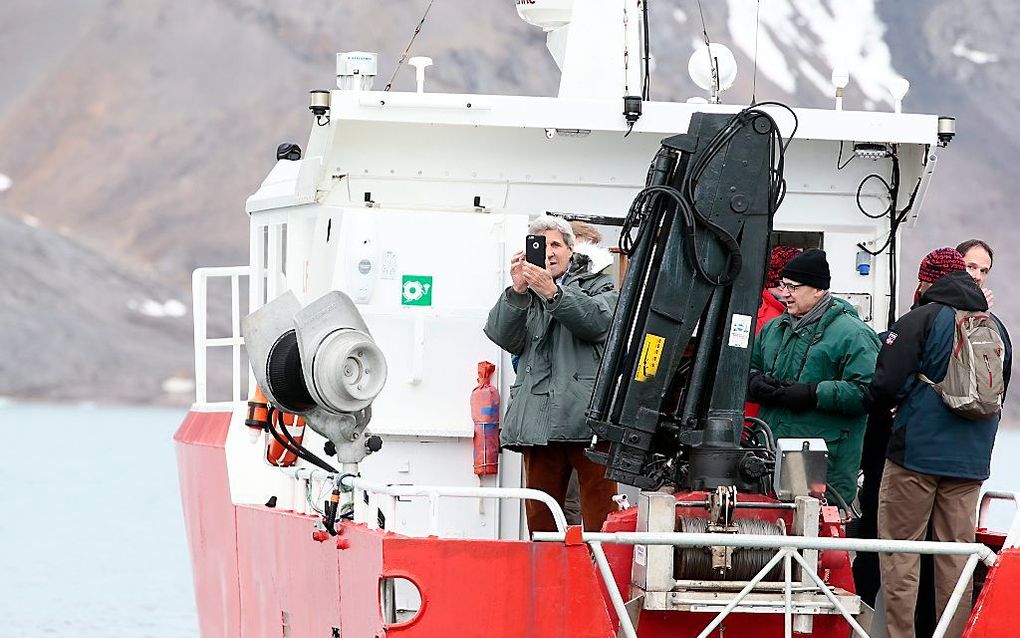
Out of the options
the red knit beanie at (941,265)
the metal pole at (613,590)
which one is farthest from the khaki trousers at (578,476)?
the red knit beanie at (941,265)

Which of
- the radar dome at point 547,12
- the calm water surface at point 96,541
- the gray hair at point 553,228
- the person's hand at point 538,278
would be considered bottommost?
the calm water surface at point 96,541

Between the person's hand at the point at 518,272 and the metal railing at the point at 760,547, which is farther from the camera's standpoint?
the person's hand at the point at 518,272

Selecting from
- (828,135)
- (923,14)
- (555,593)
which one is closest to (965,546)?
(555,593)

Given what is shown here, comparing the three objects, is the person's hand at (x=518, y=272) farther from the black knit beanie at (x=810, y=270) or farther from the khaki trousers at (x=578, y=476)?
the black knit beanie at (x=810, y=270)

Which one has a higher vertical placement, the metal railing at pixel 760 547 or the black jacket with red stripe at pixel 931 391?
the black jacket with red stripe at pixel 931 391

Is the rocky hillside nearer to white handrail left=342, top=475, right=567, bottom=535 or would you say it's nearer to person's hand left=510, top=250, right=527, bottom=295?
person's hand left=510, top=250, right=527, bottom=295

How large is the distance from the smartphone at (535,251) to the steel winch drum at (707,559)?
1332 millimetres

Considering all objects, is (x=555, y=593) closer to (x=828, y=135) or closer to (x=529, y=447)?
(x=529, y=447)

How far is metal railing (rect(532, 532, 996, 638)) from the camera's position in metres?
6.67

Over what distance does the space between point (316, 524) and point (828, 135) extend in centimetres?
384

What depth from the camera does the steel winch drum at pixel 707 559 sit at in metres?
6.99

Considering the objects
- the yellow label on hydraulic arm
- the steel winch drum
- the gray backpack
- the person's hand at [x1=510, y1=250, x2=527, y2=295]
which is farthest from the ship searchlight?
the gray backpack

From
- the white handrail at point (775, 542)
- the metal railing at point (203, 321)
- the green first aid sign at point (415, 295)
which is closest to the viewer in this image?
the white handrail at point (775, 542)

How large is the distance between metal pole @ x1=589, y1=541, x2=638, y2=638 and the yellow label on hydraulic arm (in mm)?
775
